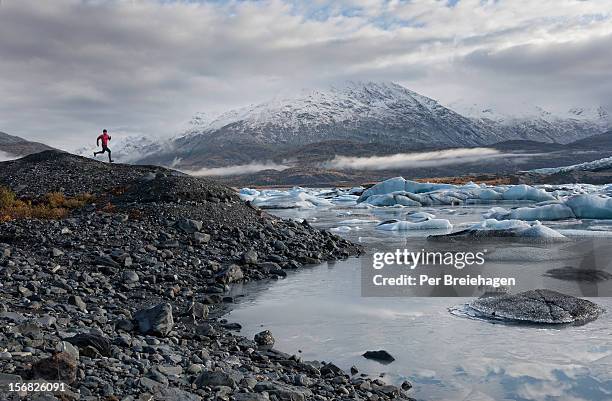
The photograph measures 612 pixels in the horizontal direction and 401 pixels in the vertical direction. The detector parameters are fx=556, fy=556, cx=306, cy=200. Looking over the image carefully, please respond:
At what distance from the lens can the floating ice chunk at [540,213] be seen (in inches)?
1451

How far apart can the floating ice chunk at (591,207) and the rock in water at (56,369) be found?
3837cm

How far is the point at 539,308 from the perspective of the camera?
11266 mm

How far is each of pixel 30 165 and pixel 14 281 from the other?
1608 cm

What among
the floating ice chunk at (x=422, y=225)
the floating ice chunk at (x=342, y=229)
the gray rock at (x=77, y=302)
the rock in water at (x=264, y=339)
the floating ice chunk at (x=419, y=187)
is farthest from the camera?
the floating ice chunk at (x=419, y=187)

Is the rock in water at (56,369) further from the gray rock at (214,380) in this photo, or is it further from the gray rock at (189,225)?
the gray rock at (189,225)

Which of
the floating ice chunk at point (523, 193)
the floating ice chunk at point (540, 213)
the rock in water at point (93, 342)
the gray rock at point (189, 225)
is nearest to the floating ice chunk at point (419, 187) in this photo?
the floating ice chunk at point (523, 193)

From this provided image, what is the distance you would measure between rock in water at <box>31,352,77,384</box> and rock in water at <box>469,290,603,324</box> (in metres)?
8.24

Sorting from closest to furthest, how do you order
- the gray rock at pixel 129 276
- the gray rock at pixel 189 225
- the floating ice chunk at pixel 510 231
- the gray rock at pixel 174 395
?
the gray rock at pixel 174 395 → the gray rock at pixel 129 276 → the gray rock at pixel 189 225 → the floating ice chunk at pixel 510 231

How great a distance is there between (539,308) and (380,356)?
427 cm

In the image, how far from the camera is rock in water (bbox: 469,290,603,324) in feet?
36.0

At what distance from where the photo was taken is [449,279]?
15.7m

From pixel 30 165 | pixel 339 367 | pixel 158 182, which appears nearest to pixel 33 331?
pixel 339 367

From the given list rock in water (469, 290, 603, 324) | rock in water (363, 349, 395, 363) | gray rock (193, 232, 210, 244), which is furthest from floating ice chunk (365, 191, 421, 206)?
rock in water (363, 349, 395, 363)

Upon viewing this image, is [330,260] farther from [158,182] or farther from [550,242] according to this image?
[550,242]
